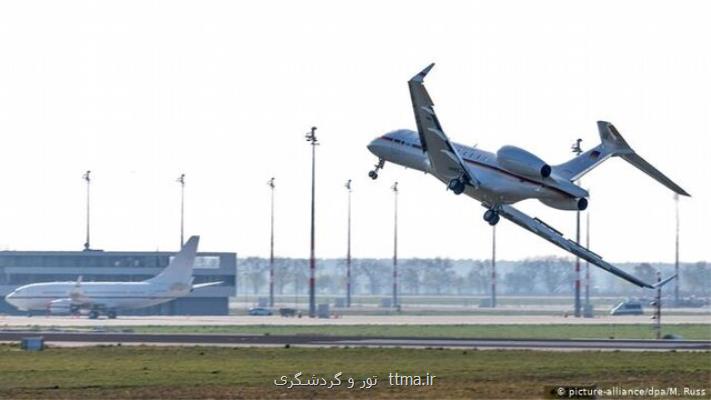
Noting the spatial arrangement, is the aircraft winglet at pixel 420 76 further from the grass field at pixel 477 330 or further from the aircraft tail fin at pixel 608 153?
the grass field at pixel 477 330

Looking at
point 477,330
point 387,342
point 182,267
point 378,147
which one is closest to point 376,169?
point 378,147

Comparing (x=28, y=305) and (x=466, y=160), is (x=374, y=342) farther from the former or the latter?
(x=28, y=305)

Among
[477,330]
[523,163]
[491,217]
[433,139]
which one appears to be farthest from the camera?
[477,330]

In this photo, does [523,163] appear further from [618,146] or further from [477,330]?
[477,330]

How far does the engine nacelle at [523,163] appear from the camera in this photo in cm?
7069

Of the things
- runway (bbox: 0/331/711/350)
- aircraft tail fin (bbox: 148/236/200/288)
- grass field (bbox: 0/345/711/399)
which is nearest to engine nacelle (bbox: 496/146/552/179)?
grass field (bbox: 0/345/711/399)

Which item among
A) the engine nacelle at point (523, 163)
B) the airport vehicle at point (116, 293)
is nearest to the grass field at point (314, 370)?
the engine nacelle at point (523, 163)

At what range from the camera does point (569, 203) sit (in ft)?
238

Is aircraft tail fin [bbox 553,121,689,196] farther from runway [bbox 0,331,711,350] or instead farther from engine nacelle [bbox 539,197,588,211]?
runway [bbox 0,331,711,350]

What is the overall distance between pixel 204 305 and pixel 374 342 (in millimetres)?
98382

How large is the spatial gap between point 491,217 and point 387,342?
84.7 feet

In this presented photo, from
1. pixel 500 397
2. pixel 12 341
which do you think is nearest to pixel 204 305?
pixel 12 341

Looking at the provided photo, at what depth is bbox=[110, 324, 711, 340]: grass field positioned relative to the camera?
114250 millimetres

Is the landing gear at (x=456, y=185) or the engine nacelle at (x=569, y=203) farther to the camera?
the landing gear at (x=456, y=185)
